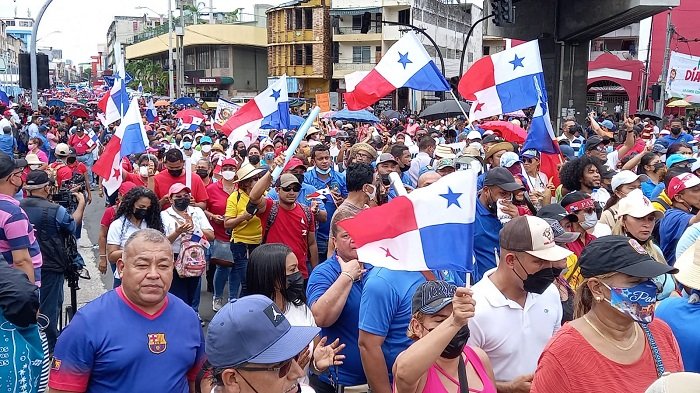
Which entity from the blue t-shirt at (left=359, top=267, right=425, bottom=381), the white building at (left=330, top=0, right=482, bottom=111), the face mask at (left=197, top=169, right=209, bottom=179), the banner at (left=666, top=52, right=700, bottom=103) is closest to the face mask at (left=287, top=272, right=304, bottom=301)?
the blue t-shirt at (left=359, top=267, right=425, bottom=381)

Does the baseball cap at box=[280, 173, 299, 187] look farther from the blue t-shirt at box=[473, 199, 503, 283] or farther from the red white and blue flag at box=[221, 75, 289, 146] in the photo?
the red white and blue flag at box=[221, 75, 289, 146]

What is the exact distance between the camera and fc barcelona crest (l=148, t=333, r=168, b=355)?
11.4ft

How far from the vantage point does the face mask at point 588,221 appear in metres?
5.59

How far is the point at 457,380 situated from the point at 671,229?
3.32m

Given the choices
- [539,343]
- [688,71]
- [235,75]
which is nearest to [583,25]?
[688,71]

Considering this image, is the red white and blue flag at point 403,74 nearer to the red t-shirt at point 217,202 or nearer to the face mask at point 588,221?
the red t-shirt at point 217,202

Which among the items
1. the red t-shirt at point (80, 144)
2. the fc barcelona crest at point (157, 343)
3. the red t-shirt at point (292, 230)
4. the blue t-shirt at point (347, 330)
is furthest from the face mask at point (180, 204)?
the red t-shirt at point (80, 144)

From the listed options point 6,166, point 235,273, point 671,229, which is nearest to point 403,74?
point 235,273

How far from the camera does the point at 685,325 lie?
3.38 meters

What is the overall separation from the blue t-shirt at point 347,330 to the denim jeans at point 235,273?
3.25 metres

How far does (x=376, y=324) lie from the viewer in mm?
3807

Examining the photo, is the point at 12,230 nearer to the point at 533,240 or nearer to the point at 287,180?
the point at 287,180

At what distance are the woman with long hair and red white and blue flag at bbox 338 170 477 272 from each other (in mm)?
3080

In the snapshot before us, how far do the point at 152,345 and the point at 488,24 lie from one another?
2968 centimetres
